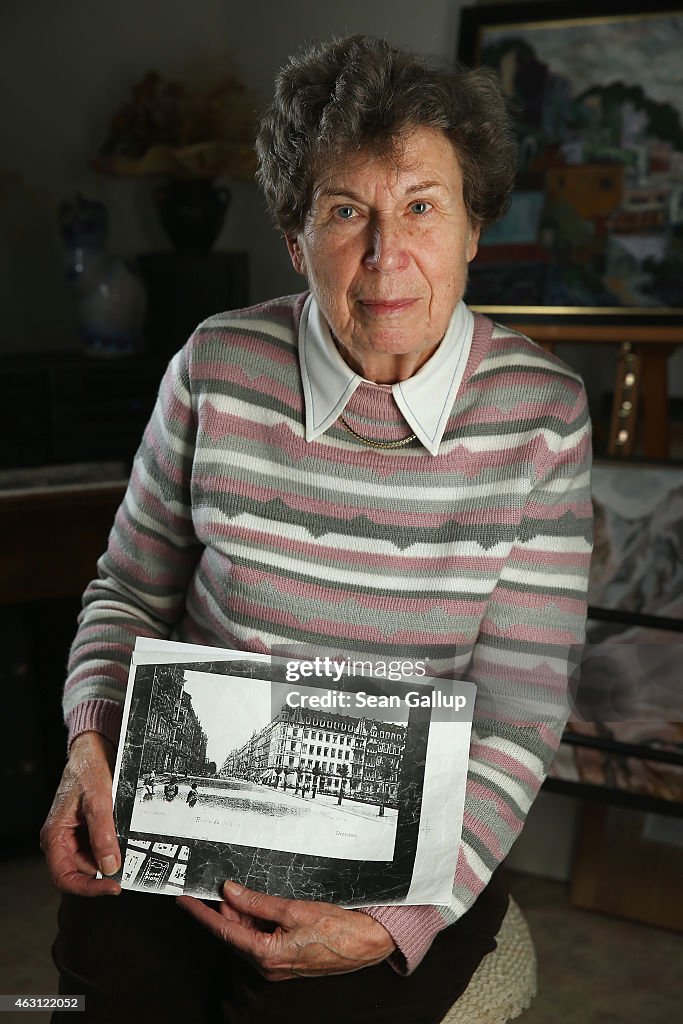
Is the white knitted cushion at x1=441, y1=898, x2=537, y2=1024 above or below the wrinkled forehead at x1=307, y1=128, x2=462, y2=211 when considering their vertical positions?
below

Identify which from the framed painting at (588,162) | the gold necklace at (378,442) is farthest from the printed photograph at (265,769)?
the framed painting at (588,162)

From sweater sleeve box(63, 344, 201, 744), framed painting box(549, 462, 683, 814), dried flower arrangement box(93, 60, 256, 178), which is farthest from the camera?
dried flower arrangement box(93, 60, 256, 178)

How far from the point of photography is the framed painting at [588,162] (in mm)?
2064

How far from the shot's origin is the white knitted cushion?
116 cm

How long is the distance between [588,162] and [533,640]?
1.40 m

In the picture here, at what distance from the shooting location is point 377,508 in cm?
114

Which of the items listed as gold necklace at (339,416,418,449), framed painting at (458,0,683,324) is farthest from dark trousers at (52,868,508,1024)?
framed painting at (458,0,683,324)

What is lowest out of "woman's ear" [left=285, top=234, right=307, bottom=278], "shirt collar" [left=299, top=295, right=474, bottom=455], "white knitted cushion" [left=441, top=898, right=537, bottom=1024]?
"white knitted cushion" [left=441, top=898, right=537, bottom=1024]

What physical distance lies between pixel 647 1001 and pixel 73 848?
1.20 metres

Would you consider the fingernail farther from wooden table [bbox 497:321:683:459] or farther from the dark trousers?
wooden table [bbox 497:321:683:459]

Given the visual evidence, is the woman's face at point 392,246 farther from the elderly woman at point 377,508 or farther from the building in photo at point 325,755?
Answer: the building in photo at point 325,755

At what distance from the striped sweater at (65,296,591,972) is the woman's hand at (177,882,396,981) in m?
0.14

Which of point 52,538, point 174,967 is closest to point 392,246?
point 174,967

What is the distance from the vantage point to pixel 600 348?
2.50 meters
